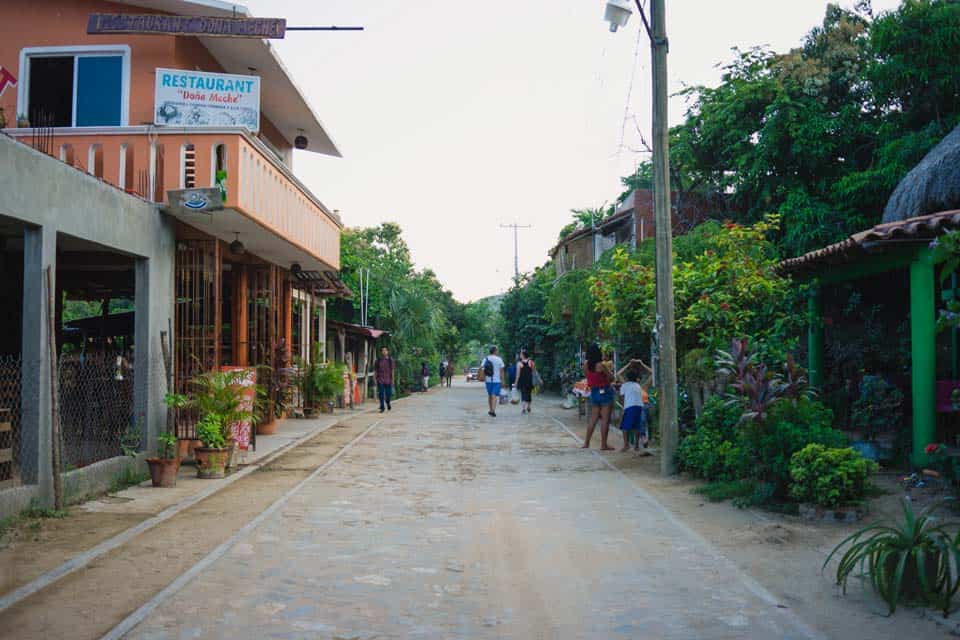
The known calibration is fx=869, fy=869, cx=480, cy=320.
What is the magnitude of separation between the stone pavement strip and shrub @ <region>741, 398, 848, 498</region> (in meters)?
1.31

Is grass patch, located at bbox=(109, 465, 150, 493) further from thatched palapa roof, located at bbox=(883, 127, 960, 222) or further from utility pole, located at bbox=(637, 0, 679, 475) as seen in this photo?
thatched palapa roof, located at bbox=(883, 127, 960, 222)

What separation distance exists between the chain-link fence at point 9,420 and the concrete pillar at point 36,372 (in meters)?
0.07

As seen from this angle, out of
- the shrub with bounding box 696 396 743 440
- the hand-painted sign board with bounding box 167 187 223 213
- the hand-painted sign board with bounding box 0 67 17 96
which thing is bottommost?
the shrub with bounding box 696 396 743 440

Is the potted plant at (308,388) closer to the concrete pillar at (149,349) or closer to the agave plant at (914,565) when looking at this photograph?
the concrete pillar at (149,349)

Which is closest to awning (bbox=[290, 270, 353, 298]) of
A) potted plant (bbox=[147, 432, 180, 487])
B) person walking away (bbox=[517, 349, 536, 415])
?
person walking away (bbox=[517, 349, 536, 415])

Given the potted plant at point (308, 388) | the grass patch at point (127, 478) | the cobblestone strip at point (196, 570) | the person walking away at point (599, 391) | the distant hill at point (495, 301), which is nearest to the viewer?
the cobblestone strip at point (196, 570)

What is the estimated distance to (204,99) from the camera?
46.2 ft

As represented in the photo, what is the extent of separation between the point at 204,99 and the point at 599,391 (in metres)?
8.35

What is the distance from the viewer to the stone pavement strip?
5.39m

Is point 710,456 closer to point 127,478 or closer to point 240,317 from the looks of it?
point 127,478

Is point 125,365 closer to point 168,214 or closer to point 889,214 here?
point 168,214

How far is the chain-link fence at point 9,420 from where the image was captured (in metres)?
8.77

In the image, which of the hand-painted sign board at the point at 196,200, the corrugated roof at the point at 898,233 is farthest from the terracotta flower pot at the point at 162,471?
the corrugated roof at the point at 898,233

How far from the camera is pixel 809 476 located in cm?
888
